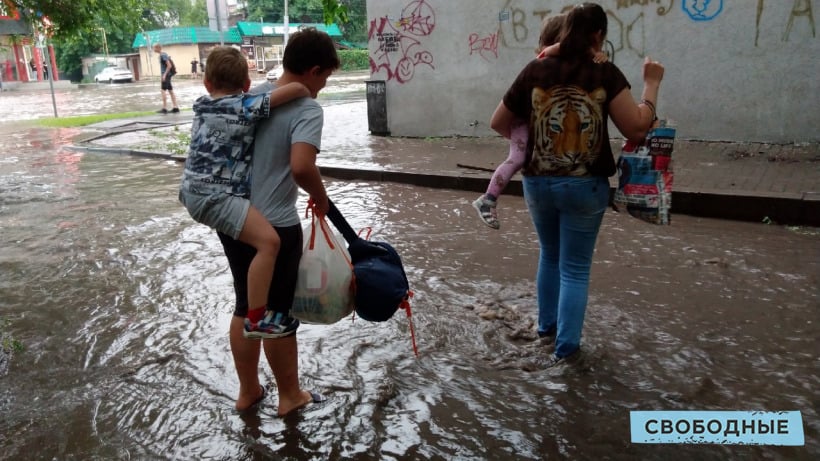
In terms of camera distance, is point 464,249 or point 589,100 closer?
point 589,100

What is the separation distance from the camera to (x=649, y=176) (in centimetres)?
303

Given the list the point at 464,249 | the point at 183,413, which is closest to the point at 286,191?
the point at 183,413

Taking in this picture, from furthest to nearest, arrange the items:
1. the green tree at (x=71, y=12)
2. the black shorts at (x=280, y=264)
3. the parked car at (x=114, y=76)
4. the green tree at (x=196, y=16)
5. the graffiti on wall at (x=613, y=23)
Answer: the green tree at (x=196, y=16) < the parked car at (x=114, y=76) < the green tree at (x=71, y=12) < the graffiti on wall at (x=613, y=23) < the black shorts at (x=280, y=264)

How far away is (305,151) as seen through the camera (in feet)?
8.31

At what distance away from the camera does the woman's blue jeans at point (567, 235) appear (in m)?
3.04

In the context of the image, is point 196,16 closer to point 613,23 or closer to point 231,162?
point 613,23

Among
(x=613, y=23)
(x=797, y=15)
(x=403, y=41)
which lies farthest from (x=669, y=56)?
(x=403, y=41)

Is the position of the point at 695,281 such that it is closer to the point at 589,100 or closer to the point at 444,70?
the point at 589,100

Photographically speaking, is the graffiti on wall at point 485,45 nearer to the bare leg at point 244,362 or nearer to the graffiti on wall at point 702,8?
the graffiti on wall at point 702,8

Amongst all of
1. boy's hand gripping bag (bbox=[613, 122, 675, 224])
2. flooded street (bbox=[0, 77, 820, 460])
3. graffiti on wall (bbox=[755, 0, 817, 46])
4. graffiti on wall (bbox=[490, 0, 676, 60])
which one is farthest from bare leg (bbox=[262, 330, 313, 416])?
graffiti on wall (bbox=[755, 0, 817, 46])

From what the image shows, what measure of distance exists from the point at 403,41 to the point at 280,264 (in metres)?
9.54

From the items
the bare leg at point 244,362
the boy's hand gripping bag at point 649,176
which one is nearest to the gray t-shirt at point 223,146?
the bare leg at point 244,362

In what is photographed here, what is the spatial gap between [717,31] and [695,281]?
19.3ft

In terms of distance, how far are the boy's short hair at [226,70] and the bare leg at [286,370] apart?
1.13 metres
